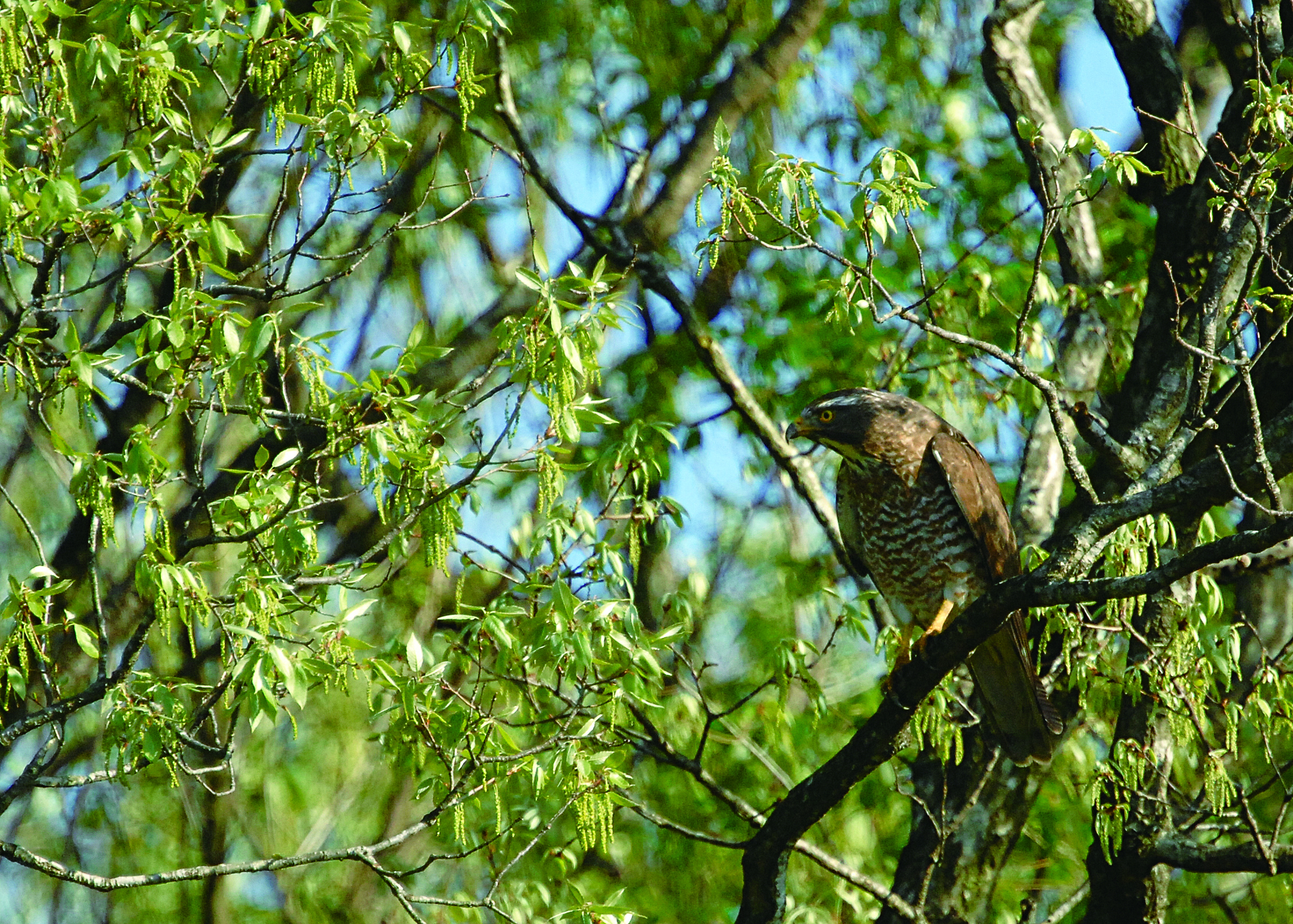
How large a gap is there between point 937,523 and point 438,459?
7.94ft

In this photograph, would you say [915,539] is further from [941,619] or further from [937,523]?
[941,619]

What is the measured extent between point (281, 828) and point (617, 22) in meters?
5.90

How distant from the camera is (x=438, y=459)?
343cm

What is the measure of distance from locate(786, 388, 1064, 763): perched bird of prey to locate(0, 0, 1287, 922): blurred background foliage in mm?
330

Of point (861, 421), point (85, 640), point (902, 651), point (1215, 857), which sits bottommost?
point (1215, 857)

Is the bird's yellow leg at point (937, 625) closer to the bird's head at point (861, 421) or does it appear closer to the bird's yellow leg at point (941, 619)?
the bird's yellow leg at point (941, 619)

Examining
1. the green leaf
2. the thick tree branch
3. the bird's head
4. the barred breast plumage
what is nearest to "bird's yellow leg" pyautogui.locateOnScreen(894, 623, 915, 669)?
the barred breast plumage

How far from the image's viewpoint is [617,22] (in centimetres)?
803

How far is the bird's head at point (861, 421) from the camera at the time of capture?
5.03 metres

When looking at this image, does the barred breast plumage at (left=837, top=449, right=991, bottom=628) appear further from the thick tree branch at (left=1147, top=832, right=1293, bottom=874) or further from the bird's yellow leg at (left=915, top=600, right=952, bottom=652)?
the thick tree branch at (left=1147, top=832, right=1293, bottom=874)

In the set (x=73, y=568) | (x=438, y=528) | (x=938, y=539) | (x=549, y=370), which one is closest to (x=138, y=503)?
(x=438, y=528)

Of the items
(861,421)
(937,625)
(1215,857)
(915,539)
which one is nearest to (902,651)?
(937,625)

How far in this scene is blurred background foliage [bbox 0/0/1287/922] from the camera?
3301 mm

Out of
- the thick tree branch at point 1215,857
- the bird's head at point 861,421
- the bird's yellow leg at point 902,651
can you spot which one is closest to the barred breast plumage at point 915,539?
the bird's head at point 861,421
